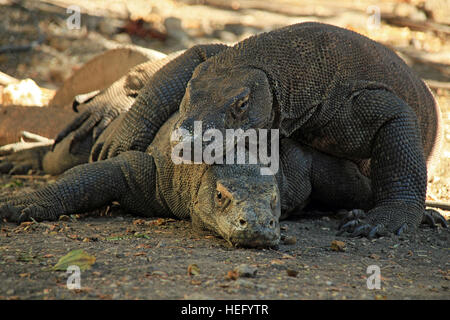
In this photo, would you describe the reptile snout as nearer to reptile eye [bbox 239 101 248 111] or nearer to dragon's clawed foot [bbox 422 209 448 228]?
reptile eye [bbox 239 101 248 111]

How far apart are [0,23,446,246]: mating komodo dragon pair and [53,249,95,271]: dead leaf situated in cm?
100

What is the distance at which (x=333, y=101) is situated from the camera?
4941 millimetres

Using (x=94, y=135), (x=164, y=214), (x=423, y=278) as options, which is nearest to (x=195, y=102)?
(x=164, y=214)

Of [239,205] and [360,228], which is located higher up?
[239,205]

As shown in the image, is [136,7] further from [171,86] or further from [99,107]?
[171,86]

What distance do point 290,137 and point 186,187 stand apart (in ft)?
3.37

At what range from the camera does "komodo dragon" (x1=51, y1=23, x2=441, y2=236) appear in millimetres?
4660

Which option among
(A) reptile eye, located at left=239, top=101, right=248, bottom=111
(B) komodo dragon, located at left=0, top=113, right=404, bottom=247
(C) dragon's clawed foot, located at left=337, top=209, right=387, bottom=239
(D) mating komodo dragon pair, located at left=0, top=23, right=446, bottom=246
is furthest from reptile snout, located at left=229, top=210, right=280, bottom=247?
(C) dragon's clawed foot, located at left=337, top=209, right=387, bottom=239

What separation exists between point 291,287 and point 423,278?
3.07ft

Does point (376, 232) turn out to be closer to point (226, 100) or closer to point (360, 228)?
point (360, 228)

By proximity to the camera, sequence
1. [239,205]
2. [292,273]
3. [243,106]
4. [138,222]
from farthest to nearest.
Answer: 1. [138,222]
2. [243,106]
3. [239,205]
4. [292,273]

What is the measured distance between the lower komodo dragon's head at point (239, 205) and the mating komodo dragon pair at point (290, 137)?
0.05ft

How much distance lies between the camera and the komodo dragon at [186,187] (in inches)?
165

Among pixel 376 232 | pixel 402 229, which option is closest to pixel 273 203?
pixel 376 232
